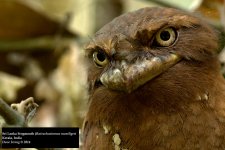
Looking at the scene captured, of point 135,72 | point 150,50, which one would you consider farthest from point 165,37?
point 135,72

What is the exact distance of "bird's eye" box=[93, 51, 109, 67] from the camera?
3.08 metres

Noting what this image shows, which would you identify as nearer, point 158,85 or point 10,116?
point 158,85

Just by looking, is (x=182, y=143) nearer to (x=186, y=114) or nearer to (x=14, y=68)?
(x=186, y=114)

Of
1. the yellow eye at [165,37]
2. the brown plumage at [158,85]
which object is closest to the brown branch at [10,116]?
the brown plumage at [158,85]

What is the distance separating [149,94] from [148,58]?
0.43 ft

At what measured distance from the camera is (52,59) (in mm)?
6168

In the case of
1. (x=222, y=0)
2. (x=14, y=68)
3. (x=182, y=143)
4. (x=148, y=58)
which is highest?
(x=14, y=68)

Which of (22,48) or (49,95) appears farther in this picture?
(22,48)

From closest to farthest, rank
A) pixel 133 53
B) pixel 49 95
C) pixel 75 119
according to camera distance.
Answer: pixel 133 53, pixel 75 119, pixel 49 95

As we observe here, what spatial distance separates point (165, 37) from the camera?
9.96 feet

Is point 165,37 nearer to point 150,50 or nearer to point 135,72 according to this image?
point 150,50

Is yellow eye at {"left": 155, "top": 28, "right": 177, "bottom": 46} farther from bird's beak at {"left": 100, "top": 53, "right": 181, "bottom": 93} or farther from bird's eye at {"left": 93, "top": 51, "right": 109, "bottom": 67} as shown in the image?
bird's eye at {"left": 93, "top": 51, "right": 109, "bottom": 67}

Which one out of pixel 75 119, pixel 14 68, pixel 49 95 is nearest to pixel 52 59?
pixel 14 68

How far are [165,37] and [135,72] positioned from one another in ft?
0.60
